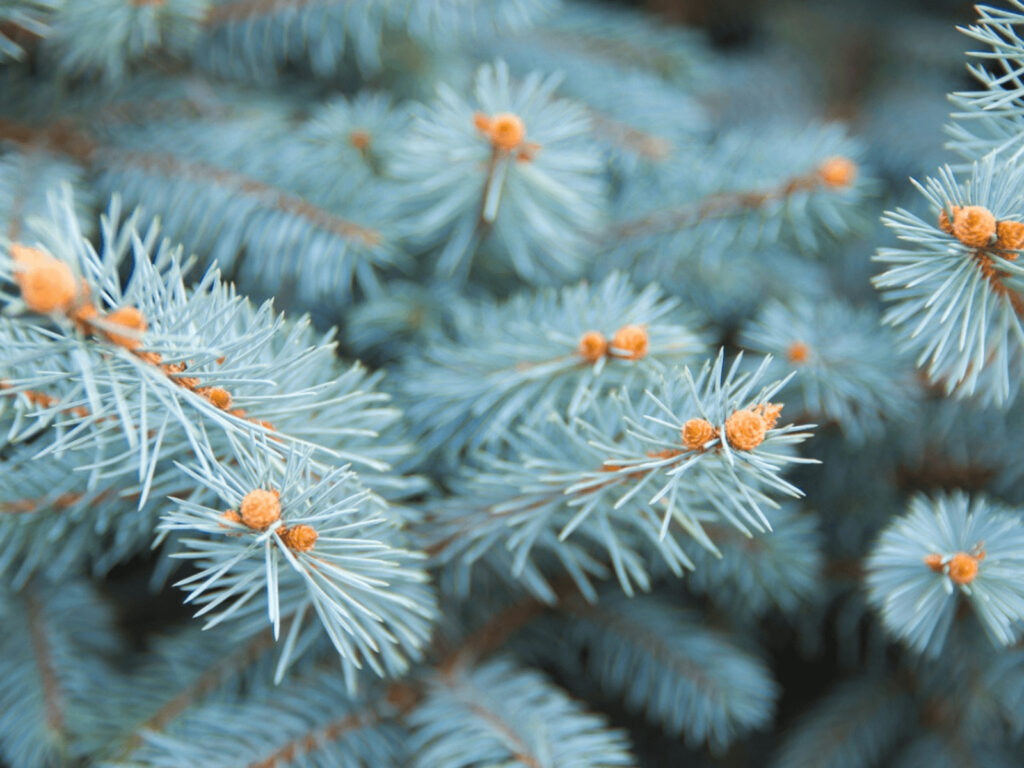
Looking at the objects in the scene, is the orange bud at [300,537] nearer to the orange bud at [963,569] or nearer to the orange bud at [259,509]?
the orange bud at [259,509]

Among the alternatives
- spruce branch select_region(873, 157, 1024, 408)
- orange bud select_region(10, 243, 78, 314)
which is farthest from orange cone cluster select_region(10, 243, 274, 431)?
spruce branch select_region(873, 157, 1024, 408)

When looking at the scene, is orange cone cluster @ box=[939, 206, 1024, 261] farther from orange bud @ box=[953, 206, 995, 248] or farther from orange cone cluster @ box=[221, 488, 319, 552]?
orange cone cluster @ box=[221, 488, 319, 552]

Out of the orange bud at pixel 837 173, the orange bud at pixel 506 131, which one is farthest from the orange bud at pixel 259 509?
the orange bud at pixel 837 173

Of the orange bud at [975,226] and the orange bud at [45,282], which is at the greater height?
the orange bud at [975,226]

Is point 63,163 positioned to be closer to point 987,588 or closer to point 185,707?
point 185,707

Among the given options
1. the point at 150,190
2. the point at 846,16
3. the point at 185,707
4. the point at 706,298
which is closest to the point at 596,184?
the point at 706,298

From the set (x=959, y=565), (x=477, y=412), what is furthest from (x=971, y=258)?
(x=477, y=412)

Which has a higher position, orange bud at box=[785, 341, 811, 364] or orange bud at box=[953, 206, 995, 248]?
orange bud at box=[953, 206, 995, 248]

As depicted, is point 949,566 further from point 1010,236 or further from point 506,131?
point 506,131
